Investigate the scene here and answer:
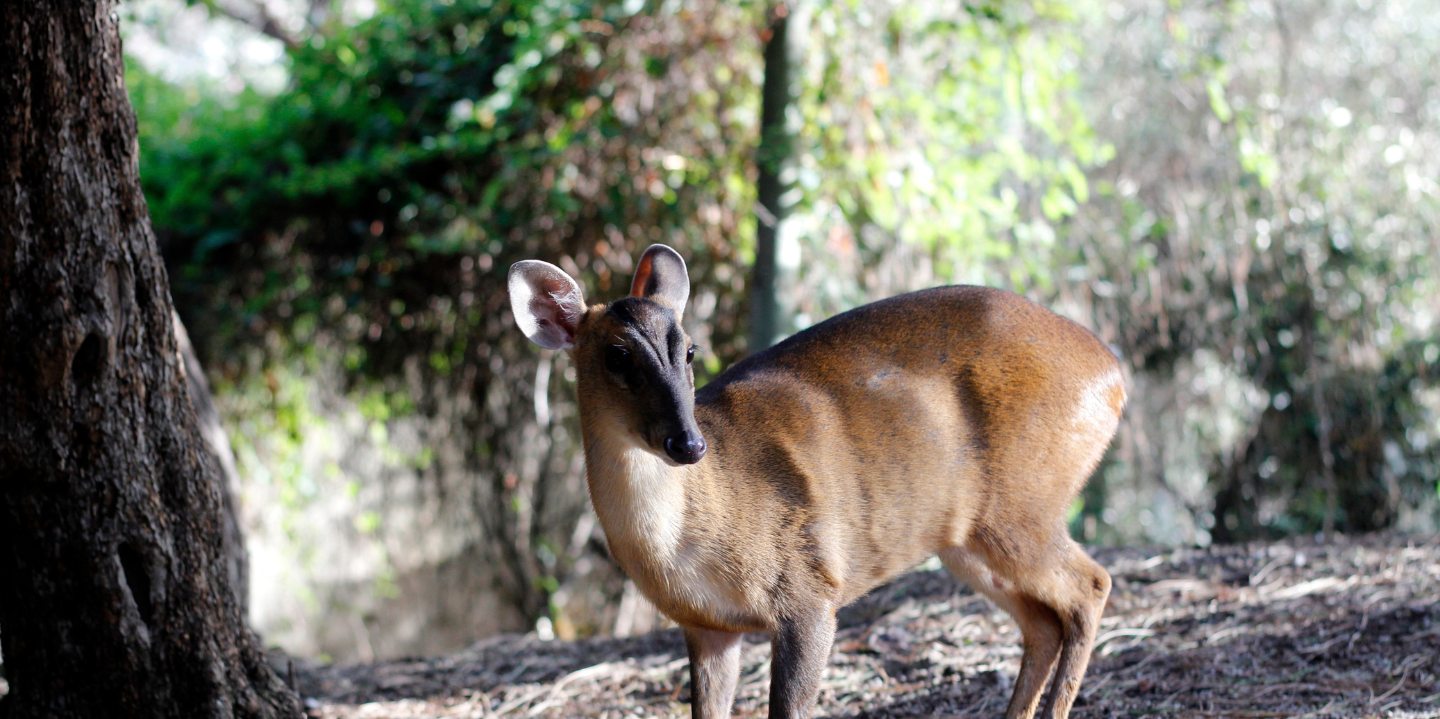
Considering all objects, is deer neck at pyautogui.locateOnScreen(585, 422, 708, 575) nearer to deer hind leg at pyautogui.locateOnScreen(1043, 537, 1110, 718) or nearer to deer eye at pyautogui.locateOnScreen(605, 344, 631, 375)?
deer eye at pyautogui.locateOnScreen(605, 344, 631, 375)

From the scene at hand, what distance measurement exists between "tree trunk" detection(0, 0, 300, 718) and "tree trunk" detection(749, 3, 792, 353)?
2.60 meters

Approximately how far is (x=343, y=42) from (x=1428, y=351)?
20.0ft

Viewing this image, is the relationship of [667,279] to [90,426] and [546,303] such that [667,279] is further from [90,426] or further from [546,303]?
[90,426]

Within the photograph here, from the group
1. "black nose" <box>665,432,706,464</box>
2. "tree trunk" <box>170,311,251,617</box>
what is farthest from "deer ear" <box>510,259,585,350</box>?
"tree trunk" <box>170,311,251,617</box>

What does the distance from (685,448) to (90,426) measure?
149cm

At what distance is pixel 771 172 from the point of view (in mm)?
5594

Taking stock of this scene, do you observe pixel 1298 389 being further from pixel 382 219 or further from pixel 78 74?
pixel 78 74

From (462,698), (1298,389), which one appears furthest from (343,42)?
(1298,389)

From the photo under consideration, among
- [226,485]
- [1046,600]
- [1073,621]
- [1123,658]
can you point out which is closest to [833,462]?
[1046,600]

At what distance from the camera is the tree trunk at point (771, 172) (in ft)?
18.2

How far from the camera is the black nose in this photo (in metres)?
3.04

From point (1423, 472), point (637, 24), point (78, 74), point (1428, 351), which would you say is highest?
point (637, 24)

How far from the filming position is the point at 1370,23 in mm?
7414

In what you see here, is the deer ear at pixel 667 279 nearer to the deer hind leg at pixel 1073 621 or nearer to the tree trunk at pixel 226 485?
the deer hind leg at pixel 1073 621
